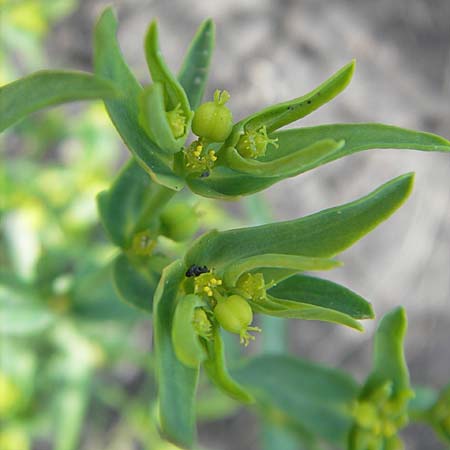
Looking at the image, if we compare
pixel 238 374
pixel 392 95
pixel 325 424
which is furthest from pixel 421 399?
pixel 392 95

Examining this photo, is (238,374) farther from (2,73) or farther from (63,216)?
(2,73)

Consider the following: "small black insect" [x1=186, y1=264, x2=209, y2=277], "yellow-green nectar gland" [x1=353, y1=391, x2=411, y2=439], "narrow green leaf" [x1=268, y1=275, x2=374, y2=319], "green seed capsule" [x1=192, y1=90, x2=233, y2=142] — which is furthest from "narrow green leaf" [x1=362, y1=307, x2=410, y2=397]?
"green seed capsule" [x1=192, y1=90, x2=233, y2=142]

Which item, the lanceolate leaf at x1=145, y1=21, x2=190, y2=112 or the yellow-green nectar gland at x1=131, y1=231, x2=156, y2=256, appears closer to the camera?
the lanceolate leaf at x1=145, y1=21, x2=190, y2=112

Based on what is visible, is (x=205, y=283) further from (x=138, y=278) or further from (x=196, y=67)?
(x=196, y=67)

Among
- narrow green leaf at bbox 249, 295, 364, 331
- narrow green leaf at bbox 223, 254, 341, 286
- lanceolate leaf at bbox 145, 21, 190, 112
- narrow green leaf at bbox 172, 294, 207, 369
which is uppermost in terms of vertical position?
lanceolate leaf at bbox 145, 21, 190, 112

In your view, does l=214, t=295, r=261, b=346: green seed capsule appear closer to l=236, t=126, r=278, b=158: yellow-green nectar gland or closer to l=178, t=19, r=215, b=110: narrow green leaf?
l=236, t=126, r=278, b=158: yellow-green nectar gland

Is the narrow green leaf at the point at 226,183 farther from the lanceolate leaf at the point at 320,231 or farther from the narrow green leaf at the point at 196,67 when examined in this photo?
the narrow green leaf at the point at 196,67
